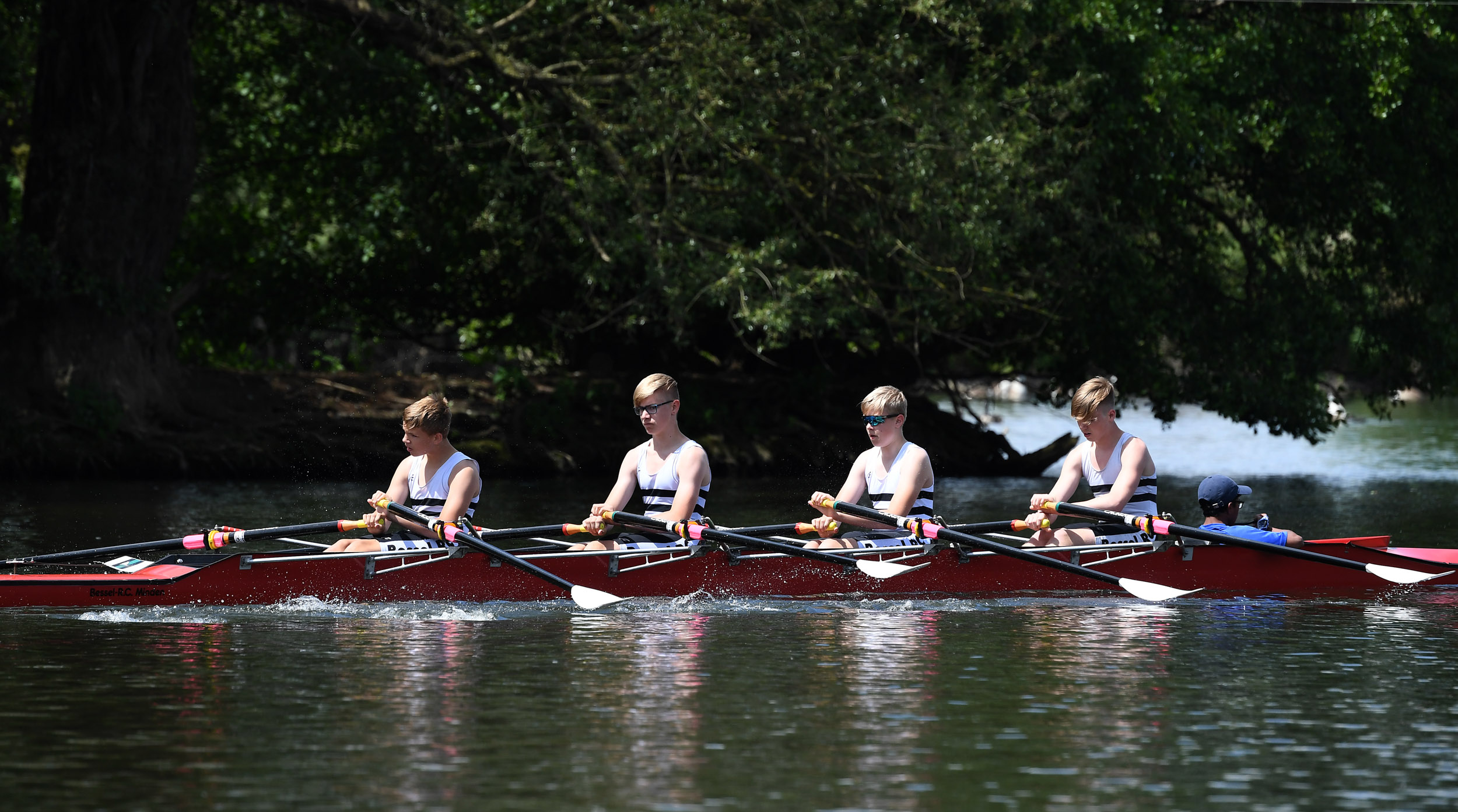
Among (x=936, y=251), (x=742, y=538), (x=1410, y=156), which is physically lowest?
(x=742, y=538)

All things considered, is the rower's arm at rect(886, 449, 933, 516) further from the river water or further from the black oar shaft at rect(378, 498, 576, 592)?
the black oar shaft at rect(378, 498, 576, 592)

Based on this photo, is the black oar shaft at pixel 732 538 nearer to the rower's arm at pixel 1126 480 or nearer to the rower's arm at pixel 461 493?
the rower's arm at pixel 461 493

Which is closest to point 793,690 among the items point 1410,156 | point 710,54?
point 710,54

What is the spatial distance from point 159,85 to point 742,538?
14.7m

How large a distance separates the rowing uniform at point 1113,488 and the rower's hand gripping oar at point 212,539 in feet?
16.8

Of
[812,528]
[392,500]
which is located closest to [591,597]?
[392,500]

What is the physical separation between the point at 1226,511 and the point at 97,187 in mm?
16067

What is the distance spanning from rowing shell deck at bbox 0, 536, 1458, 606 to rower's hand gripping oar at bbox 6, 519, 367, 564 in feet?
0.45

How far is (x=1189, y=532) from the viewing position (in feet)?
39.7

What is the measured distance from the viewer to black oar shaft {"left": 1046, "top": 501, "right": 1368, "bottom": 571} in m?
12.0

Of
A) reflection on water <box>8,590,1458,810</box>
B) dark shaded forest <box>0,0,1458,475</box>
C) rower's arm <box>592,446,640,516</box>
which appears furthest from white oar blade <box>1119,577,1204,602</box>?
dark shaded forest <box>0,0,1458,475</box>

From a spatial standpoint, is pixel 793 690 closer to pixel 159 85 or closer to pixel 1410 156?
pixel 159 85

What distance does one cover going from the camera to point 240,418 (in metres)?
24.7

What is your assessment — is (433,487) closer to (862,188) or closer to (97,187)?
(862,188)
